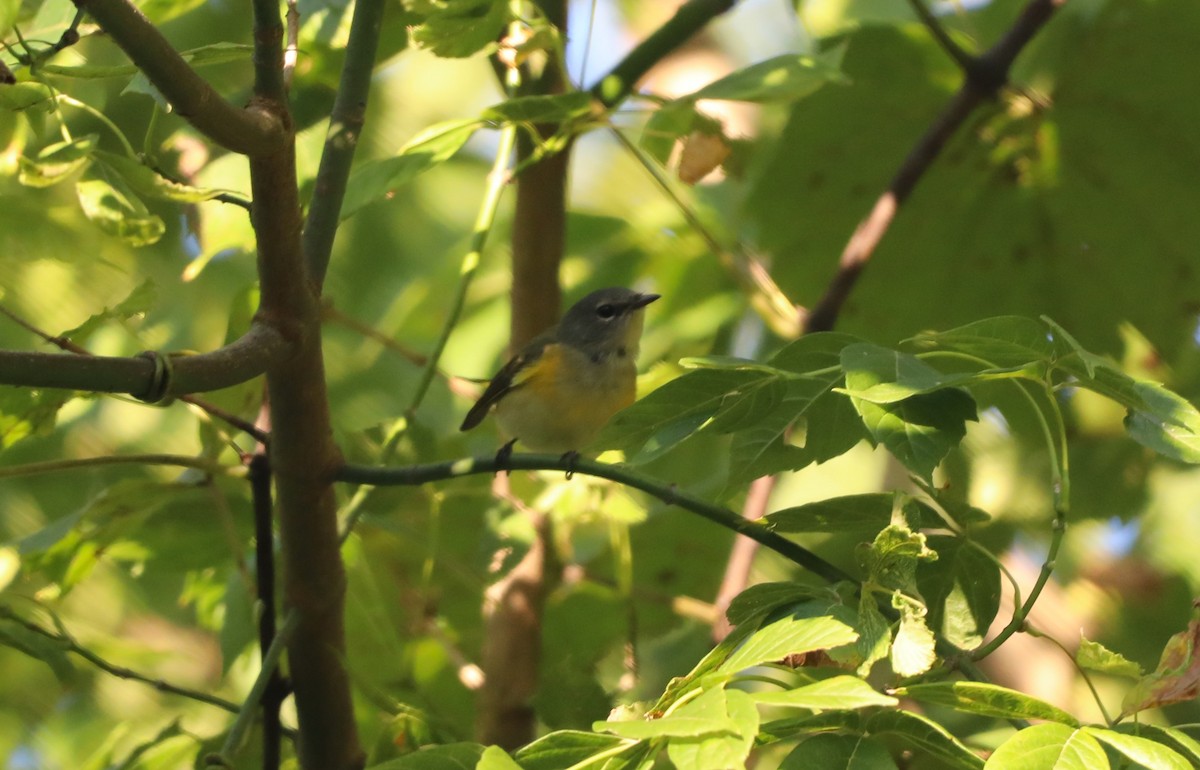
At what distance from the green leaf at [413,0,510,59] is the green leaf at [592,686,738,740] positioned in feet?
3.55

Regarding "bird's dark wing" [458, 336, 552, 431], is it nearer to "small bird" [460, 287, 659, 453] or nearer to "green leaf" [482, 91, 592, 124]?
"small bird" [460, 287, 659, 453]

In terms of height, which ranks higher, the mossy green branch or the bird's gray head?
the mossy green branch

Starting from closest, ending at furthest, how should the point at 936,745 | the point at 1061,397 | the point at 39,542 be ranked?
the point at 936,745, the point at 39,542, the point at 1061,397

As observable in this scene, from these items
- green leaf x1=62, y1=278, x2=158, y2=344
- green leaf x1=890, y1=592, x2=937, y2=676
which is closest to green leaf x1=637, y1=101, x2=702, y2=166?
green leaf x1=62, y1=278, x2=158, y2=344

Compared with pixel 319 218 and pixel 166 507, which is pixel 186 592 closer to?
pixel 166 507

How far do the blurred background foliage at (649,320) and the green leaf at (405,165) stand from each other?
22cm

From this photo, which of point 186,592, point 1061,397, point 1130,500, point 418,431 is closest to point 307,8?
point 418,431

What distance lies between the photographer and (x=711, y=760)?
90cm

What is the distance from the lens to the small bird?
10.4ft

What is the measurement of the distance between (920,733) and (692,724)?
0.27 m

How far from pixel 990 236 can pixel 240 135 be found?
2.11 metres

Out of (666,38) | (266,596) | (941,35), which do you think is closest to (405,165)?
(266,596)

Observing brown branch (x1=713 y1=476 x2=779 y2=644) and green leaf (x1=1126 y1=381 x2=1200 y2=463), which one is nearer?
green leaf (x1=1126 y1=381 x2=1200 y2=463)

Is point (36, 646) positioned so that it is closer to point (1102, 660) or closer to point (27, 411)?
point (27, 411)
